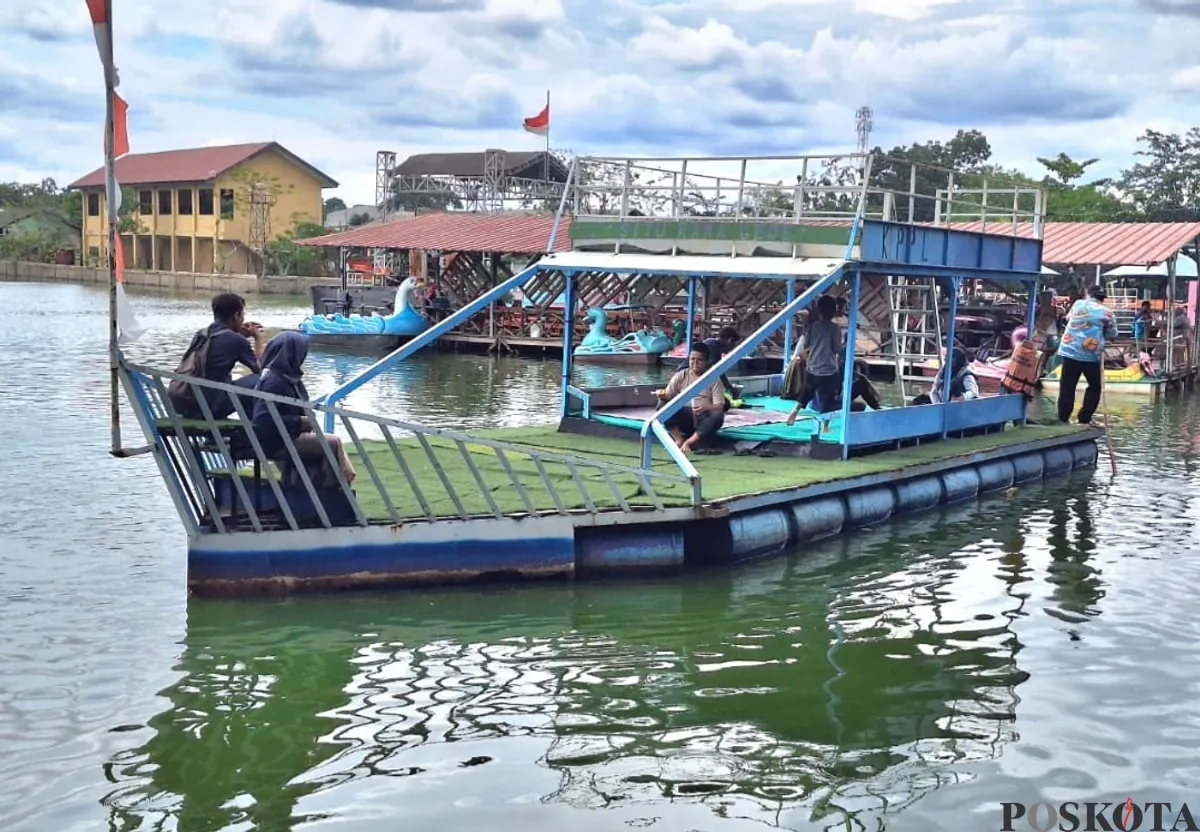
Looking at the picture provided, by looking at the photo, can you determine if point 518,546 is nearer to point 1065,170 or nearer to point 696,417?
point 696,417

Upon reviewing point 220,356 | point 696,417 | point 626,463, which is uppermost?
point 220,356

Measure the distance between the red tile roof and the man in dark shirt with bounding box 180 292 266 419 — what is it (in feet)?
215

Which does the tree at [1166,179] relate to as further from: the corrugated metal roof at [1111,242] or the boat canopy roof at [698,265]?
the boat canopy roof at [698,265]

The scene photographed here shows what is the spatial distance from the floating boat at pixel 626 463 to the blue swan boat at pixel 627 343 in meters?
15.4

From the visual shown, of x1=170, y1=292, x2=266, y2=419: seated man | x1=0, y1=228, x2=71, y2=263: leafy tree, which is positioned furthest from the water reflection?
x1=0, y1=228, x2=71, y2=263: leafy tree

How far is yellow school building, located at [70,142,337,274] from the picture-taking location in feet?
244

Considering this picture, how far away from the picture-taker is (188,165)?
76250 millimetres

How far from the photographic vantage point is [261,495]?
10492 millimetres

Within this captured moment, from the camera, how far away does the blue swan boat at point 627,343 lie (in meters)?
34.2

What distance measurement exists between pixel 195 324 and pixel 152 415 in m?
37.1

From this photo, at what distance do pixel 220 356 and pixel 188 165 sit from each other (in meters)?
70.8

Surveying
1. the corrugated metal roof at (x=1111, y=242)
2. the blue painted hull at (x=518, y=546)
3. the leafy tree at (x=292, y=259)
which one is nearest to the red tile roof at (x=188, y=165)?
Answer: the leafy tree at (x=292, y=259)

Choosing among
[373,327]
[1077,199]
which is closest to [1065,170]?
[1077,199]

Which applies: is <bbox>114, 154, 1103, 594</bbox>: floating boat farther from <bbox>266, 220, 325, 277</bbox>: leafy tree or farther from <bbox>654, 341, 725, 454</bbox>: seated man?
<bbox>266, 220, 325, 277</bbox>: leafy tree
